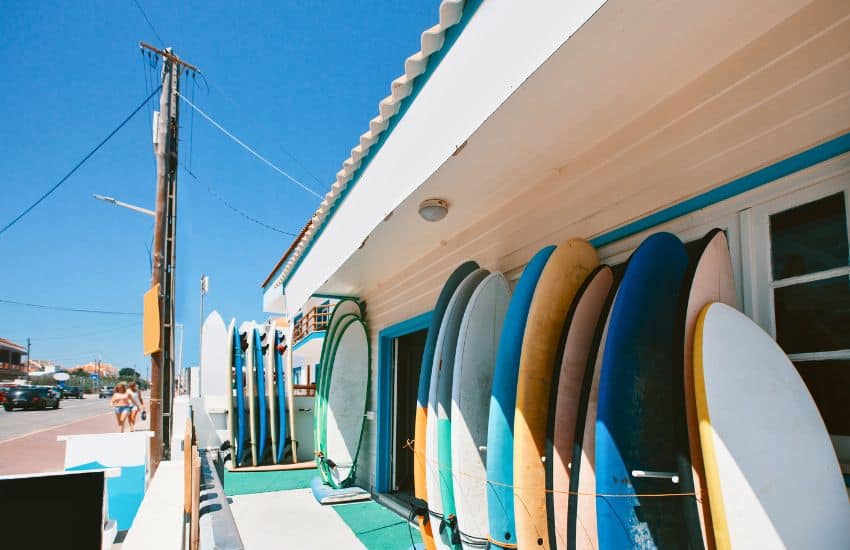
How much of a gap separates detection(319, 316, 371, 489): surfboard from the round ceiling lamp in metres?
3.27

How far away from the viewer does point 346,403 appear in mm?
6695

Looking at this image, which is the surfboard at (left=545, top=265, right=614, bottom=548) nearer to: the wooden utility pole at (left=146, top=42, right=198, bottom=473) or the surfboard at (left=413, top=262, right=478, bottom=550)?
the surfboard at (left=413, top=262, right=478, bottom=550)

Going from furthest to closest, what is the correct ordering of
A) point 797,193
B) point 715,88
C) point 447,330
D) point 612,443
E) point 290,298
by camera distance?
1. point 290,298
2. point 447,330
3. point 715,88
4. point 797,193
5. point 612,443

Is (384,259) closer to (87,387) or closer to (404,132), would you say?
(404,132)

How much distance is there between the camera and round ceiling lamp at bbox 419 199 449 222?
3758 millimetres

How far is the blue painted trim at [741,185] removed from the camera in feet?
5.95

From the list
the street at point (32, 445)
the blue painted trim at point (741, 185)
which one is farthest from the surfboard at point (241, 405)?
the blue painted trim at point (741, 185)

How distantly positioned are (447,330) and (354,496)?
3.68 meters

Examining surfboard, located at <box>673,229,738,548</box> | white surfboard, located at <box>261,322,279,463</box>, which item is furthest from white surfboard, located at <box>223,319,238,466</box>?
surfboard, located at <box>673,229,738,548</box>

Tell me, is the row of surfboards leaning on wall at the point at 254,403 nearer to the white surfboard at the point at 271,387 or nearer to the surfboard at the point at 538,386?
the white surfboard at the point at 271,387

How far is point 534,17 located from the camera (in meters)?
1.87

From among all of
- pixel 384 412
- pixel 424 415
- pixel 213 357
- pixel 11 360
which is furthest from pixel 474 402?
pixel 11 360

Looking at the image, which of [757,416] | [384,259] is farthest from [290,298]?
[757,416]

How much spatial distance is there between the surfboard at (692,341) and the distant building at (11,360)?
237ft
